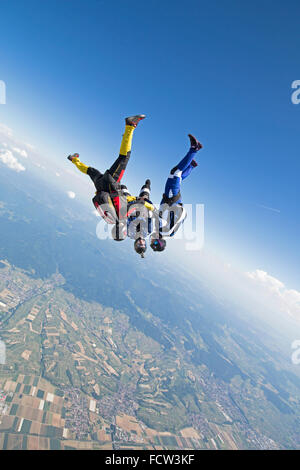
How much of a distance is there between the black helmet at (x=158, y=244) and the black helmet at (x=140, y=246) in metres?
0.28

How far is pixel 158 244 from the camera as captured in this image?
5312 mm

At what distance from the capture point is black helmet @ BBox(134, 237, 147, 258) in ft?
16.6

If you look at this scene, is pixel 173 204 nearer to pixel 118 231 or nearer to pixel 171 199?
pixel 171 199

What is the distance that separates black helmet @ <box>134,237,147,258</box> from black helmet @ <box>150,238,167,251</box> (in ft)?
0.93

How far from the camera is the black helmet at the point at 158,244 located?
207 inches

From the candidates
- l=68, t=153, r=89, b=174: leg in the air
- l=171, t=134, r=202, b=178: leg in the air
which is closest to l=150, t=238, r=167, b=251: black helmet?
l=171, t=134, r=202, b=178: leg in the air

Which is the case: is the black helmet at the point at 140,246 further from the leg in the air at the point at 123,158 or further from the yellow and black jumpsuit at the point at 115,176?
the leg in the air at the point at 123,158

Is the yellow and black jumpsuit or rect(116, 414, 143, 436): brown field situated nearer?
the yellow and black jumpsuit

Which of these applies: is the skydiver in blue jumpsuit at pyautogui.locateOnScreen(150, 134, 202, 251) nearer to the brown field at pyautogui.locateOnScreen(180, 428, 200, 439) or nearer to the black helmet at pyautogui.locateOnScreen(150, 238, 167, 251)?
the black helmet at pyautogui.locateOnScreen(150, 238, 167, 251)

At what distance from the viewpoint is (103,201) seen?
4852 mm

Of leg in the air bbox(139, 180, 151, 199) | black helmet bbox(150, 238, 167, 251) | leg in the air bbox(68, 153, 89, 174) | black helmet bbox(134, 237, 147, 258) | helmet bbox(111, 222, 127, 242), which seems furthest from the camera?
leg in the air bbox(139, 180, 151, 199)

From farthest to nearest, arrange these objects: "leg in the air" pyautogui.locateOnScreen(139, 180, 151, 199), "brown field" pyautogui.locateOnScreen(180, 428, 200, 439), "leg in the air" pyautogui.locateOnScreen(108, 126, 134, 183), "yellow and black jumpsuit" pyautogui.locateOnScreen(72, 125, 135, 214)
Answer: "brown field" pyautogui.locateOnScreen(180, 428, 200, 439), "leg in the air" pyautogui.locateOnScreen(139, 180, 151, 199), "yellow and black jumpsuit" pyautogui.locateOnScreen(72, 125, 135, 214), "leg in the air" pyautogui.locateOnScreen(108, 126, 134, 183)

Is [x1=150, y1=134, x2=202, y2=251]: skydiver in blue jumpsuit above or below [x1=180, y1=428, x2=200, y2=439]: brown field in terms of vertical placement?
above

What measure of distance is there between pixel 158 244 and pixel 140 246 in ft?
1.70
